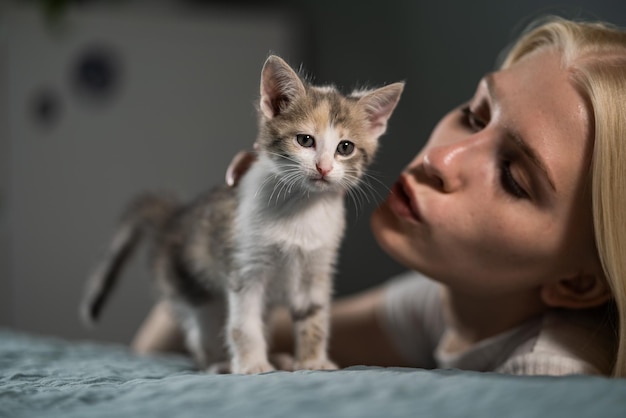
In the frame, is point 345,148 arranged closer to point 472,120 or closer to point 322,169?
point 322,169

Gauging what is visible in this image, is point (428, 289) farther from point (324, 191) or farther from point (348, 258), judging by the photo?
point (348, 258)

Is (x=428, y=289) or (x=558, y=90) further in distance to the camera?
(x=428, y=289)

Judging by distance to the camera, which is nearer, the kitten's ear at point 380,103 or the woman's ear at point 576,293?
the kitten's ear at point 380,103

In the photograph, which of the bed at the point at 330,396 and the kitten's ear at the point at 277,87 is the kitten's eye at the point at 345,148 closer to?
the kitten's ear at the point at 277,87

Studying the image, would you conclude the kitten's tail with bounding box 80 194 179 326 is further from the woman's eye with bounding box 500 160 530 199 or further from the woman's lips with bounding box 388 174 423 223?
the woman's eye with bounding box 500 160 530 199

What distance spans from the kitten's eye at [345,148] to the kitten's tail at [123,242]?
0.54 m

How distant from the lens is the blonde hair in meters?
0.99

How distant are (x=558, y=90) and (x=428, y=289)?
0.73m

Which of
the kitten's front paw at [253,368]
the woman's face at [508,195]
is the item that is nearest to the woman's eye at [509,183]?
the woman's face at [508,195]

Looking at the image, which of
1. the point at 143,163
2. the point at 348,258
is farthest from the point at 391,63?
the point at 143,163

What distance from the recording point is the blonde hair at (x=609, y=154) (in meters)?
0.99

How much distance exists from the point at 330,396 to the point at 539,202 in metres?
0.56

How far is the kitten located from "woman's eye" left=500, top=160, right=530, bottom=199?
0.21m

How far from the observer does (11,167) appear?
2816mm
